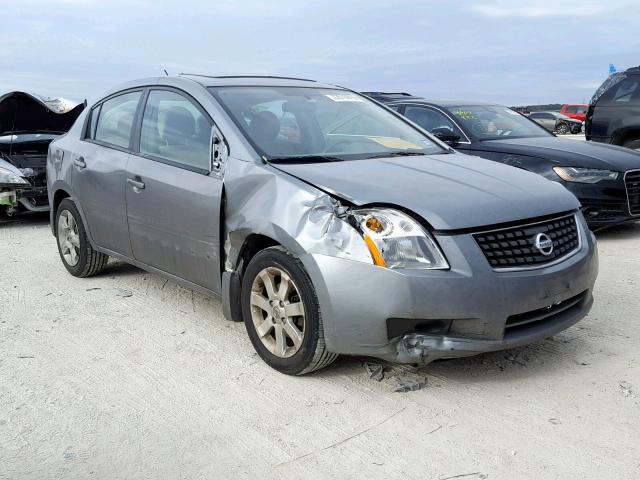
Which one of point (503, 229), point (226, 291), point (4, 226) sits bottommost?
point (4, 226)

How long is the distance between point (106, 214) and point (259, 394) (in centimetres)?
226

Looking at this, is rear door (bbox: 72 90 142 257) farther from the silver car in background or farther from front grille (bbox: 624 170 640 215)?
front grille (bbox: 624 170 640 215)

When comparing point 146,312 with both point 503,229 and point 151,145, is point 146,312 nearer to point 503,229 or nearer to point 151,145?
point 151,145

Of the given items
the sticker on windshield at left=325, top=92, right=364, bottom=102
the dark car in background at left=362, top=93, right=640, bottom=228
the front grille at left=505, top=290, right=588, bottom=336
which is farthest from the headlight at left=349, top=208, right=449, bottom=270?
the dark car in background at left=362, top=93, right=640, bottom=228

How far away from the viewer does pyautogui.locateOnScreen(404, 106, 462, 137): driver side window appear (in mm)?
7998

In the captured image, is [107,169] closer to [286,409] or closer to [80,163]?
[80,163]

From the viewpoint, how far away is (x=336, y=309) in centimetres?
330

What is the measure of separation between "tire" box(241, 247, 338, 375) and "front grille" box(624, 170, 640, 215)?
4.69m

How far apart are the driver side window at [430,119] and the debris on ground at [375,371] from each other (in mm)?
4544

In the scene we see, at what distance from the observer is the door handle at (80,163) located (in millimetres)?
5364

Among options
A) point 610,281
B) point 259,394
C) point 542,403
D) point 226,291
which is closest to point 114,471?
point 259,394

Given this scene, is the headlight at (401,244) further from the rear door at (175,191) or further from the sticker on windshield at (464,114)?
the sticker on windshield at (464,114)

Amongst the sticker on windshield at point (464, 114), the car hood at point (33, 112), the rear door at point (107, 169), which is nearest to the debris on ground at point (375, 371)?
the rear door at point (107, 169)

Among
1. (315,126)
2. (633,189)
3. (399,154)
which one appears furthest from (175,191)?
(633,189)
